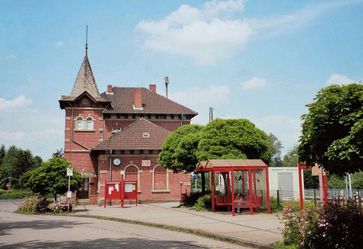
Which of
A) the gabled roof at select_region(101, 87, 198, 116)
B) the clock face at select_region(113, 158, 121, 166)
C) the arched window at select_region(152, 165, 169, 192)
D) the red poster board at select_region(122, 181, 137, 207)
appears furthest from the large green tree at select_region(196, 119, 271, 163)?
the gabled roof at select_region(101, 87, 198, 116)

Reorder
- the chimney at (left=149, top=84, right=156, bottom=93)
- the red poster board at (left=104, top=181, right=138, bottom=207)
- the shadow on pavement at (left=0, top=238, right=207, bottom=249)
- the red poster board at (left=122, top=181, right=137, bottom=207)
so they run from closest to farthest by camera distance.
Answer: the shadow on pavement at (left=0, top=238, right=207, bottom=249) → the red poster board at (left=104, top=181, right=138, bottom=207) → the red poster board at (left=122, top=181, right=137, bottom=207) → the chimney at (left=149, top=84, right=156, bottom=93)

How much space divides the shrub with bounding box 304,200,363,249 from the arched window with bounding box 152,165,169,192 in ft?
91.5

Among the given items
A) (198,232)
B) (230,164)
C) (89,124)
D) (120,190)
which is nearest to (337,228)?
(198,232)

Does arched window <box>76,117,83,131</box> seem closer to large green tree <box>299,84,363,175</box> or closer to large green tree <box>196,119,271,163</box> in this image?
large green tree <box>196,119,271,163</box>

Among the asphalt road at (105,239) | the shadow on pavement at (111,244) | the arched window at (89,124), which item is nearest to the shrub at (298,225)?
the asphalt road at (105,239)

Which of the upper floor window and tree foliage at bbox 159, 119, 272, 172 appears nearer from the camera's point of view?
tree foliage at bbox 159, 119, 272, 172

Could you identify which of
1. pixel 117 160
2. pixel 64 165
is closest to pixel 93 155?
pixel 117 160

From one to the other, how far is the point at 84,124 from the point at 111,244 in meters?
30.5

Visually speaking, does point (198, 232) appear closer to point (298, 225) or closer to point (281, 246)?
point (281, 246)

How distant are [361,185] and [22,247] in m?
49.0

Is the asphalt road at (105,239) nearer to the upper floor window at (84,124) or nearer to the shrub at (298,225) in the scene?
the shrub at (298,225)

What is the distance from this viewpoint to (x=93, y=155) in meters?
40.4

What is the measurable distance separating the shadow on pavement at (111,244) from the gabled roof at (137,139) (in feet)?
77.3

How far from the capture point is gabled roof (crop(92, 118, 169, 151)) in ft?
119
